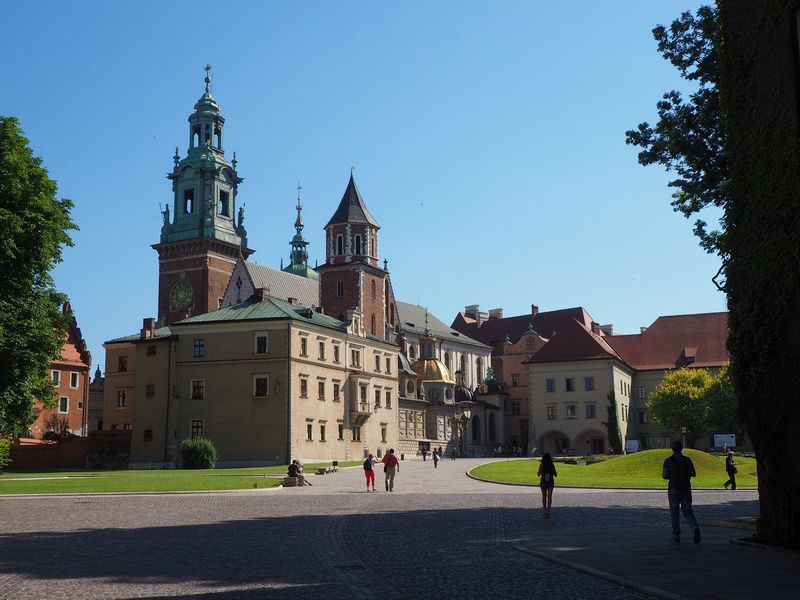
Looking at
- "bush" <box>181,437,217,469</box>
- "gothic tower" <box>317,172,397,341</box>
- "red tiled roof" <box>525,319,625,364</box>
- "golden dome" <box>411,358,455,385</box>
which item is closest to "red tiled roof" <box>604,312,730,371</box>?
"red tiled roof" <box>525,319,625,364</box>

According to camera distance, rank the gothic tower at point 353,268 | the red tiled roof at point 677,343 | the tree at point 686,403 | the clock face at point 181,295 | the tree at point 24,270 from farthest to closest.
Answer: the clock face at point 181,295
the red tiled roof at point 677,343
the gothic tower at point 353,268
the tree at point 686,403
the tree at point 24,270

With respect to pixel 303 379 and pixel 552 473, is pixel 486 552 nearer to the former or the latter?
pixel 552 473

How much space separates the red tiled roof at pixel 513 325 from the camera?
135 meters

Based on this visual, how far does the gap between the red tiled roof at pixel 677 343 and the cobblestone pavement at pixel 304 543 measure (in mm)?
72869

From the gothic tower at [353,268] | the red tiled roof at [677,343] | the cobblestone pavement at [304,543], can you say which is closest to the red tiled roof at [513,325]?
the red tiled roof at [677,343]

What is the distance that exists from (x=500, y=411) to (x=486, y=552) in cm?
10292

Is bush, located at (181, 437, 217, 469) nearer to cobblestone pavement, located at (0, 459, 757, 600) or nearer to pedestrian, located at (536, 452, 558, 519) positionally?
cobblestone pavement, located at (0, 459, 757, 600)

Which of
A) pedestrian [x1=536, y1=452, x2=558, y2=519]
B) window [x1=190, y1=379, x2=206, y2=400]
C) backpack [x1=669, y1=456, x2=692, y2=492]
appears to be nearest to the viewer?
backpack [x1=669, y1=456, x2=692, y2=492]

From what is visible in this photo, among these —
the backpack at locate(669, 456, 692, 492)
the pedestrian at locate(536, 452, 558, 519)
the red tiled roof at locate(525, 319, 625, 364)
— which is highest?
the red tiled roof at locate(525, 319, 625, 364)

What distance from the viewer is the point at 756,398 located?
52.1 ft

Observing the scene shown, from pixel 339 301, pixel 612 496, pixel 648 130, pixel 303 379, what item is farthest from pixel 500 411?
pixel 648 130

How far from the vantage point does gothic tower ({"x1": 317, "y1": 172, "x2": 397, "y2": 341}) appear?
9800 centimetres

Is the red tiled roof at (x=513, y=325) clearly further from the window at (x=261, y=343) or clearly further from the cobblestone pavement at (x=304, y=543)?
the cobblestone pavement at (x=304, y=543)

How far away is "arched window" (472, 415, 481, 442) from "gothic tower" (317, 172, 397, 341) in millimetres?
17107
